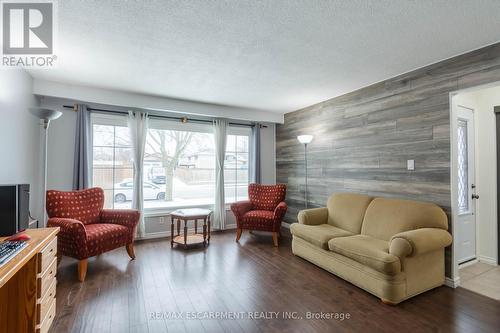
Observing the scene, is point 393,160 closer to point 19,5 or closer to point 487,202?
→ point 487,202

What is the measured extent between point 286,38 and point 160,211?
3571 mm

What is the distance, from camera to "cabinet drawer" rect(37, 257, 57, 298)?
1734 mm

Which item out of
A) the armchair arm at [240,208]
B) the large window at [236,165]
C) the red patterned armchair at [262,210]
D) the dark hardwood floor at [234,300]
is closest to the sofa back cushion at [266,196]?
the red patterned armchair at [262,210]

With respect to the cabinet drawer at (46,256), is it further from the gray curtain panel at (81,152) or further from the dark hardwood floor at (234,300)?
the gray curtain panel at (81,152)

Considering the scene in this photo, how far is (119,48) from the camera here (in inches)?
96.4

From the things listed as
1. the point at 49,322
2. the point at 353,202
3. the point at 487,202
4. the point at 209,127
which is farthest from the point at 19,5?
the point at 487,202

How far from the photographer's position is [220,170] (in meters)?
4.92

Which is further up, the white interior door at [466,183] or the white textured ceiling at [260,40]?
the white textured ceiling at [260,40]

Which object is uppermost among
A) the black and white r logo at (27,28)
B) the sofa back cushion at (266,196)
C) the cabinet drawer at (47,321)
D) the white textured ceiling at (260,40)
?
the black and white r logo at (27,28)

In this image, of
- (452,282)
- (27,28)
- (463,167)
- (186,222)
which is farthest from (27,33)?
(463,167)

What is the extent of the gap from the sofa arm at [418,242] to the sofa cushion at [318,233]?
76 centimetres

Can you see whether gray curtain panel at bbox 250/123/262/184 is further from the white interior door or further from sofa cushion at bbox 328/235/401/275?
the white interior door

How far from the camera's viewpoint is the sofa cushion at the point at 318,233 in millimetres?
2979

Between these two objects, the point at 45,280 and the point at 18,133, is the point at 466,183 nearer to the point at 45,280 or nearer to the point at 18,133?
the point at 45,280
